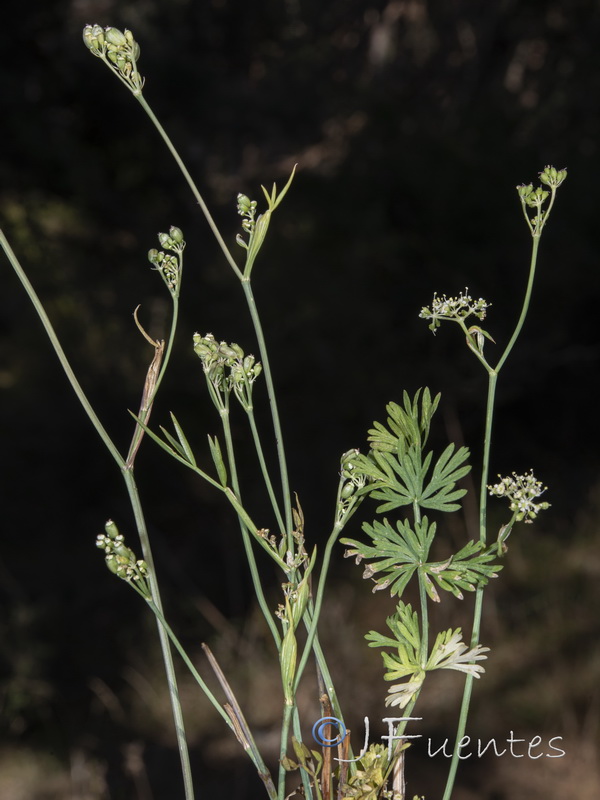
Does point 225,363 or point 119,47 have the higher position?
point 119,47

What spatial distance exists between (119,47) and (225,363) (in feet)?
0.53

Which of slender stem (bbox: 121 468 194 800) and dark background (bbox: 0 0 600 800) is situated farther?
dark background (bbox: 0 0 600 800)

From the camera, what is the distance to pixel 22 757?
212cm

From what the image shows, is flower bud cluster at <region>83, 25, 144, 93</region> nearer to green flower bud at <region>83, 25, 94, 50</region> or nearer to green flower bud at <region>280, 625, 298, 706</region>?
Answer: green flower bud at <region>83, 25, 94, 50</region>

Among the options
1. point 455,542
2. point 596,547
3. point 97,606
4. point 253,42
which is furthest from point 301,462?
point 253,42

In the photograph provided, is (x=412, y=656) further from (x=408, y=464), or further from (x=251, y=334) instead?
(x=251, y=334)

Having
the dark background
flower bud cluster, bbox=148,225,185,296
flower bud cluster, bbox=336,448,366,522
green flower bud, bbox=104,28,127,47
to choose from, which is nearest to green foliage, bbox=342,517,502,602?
flower bud cluster, bbox=336,448,366,522

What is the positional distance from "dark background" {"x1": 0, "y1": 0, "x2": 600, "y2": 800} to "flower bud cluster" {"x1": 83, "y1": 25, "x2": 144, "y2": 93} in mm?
1981

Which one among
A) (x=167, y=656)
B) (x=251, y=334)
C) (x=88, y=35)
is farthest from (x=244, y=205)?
(x=251, y=334)

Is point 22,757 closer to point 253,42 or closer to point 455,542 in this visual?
point 455,542

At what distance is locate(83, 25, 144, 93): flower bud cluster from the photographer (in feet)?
1.25

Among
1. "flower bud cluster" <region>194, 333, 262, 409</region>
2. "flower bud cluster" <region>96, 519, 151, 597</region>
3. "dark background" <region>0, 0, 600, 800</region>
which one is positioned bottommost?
"flower bud cluster" <region>96, 519, 151, 597</region>

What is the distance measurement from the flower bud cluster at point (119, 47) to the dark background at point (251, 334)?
1981mm

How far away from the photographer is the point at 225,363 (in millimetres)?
385
